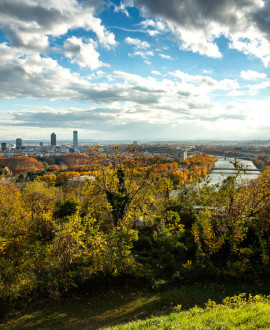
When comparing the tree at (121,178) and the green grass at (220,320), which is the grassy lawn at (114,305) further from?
the tree at (121,178)

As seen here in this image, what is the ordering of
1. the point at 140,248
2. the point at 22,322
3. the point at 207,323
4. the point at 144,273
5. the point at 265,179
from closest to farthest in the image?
the point at 207,323 → the point at 22,322 → the point at 144,273 → the point at 265,179 → the point at 140,248

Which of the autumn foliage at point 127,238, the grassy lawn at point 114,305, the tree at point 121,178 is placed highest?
the tree at point 121,178

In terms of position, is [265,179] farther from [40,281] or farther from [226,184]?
[40,281]

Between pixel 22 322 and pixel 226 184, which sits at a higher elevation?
pixel 226 184

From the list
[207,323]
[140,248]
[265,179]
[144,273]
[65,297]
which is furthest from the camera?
[140,248]

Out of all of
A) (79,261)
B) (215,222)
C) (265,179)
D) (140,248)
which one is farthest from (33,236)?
(265,179)

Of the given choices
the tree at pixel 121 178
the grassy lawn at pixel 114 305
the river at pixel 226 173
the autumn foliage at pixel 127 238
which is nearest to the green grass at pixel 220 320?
the grassy lawn at pixel 114 305

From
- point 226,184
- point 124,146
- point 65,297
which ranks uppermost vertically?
point 124,146

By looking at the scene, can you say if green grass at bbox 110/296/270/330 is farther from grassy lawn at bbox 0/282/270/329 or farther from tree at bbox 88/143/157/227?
tree at bbox 88/143/157/227

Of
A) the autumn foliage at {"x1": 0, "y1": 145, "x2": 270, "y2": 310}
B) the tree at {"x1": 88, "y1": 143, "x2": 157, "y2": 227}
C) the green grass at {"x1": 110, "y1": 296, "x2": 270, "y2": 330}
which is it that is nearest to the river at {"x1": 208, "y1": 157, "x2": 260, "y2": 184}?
the autumn foliage at {"x1": 0, "y1": 145, "x2": 270, "y2": 310}
